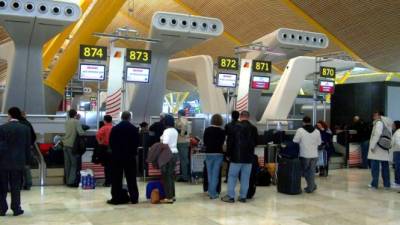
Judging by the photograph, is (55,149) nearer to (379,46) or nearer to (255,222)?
(255,222)

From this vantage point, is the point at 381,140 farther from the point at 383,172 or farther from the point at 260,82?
the point at 260,82

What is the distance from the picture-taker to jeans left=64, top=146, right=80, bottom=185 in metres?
9.16

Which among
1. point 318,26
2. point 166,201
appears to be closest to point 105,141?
point 166,201

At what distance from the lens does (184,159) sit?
32.3 ft

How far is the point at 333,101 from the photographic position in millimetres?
17000

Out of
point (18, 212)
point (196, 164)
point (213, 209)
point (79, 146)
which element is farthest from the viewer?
Answer: point (196, 164)

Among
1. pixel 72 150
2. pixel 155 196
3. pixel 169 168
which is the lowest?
pixel 155 196

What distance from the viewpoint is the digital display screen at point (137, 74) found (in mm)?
11953

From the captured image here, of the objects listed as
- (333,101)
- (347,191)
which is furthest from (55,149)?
(333,101)

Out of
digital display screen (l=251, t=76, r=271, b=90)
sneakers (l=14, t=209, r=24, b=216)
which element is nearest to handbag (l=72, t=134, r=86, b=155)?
sneakers (l=14, t=209, r=24, b=216)

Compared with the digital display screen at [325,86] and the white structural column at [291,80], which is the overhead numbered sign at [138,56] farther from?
the white structural column at [291,80]

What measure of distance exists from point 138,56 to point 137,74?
1.48ft

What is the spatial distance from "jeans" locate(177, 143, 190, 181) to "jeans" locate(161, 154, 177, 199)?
2254mm

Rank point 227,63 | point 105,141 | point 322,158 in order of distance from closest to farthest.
→ point 105,141
point 322,158
point 227,63
